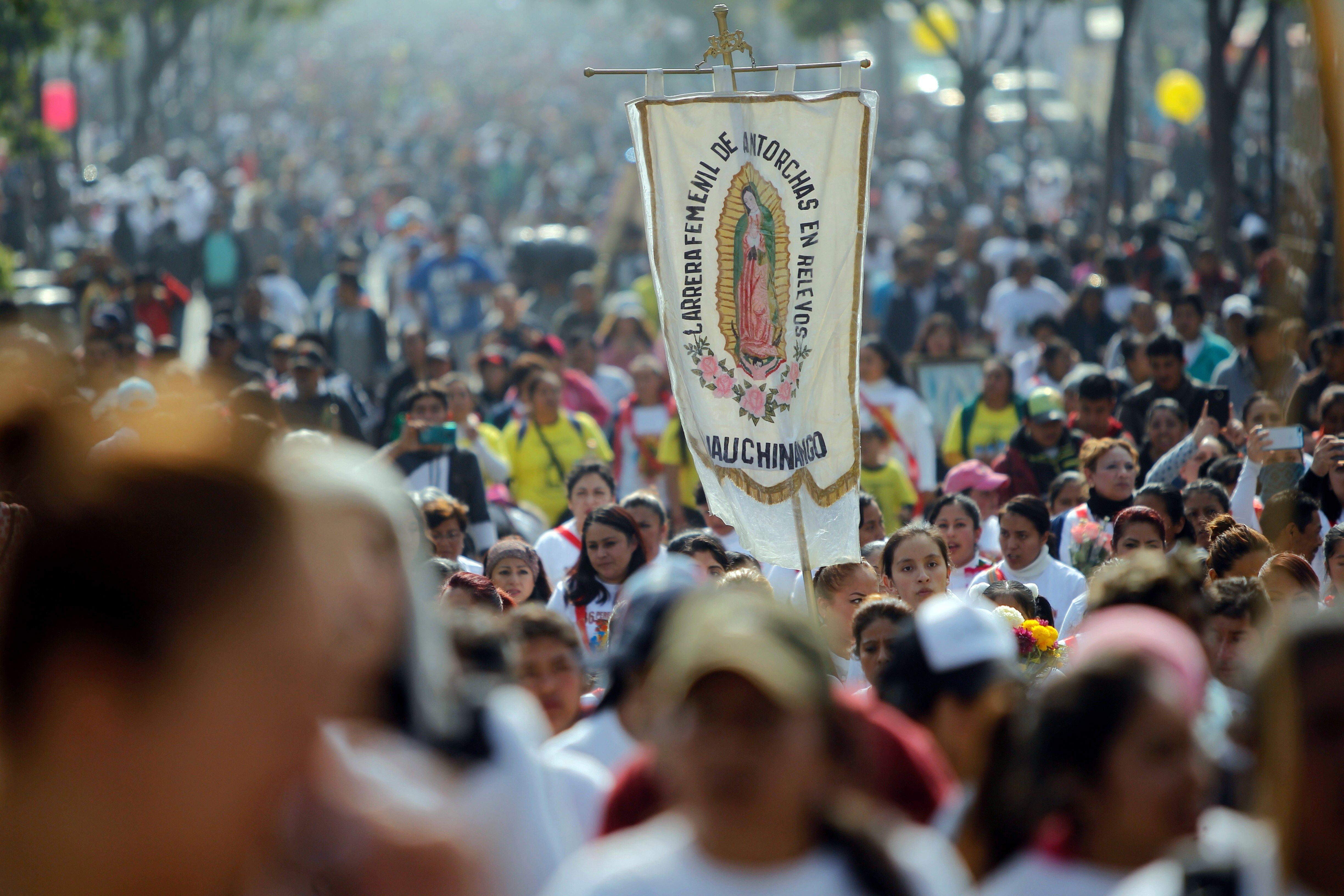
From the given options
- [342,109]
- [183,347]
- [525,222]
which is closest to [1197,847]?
[183,347]

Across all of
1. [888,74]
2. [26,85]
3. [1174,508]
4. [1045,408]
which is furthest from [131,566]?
[888,74]

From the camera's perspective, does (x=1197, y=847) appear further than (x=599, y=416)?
No

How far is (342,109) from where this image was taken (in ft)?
170

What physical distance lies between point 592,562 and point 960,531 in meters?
1.75

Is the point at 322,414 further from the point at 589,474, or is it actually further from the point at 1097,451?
the point at 1097,451

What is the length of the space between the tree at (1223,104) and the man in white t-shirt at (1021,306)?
405cm

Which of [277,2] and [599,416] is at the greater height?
[277,2]

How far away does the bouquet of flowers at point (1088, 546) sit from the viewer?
7.16 meters

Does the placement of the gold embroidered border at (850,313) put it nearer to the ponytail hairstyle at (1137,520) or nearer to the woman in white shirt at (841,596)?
the woman in white shirt at (841,596)

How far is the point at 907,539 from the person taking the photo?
6441 mm

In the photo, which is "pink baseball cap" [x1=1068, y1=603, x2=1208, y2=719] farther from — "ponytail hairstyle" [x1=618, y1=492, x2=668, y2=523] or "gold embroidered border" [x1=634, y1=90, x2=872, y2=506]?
"ponytail hairstyle" [x1=618, y1=492, x2=668, y2=523]

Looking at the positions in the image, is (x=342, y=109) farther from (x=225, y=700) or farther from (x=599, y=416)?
(x=225, y=700)

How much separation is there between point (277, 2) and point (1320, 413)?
124 ft

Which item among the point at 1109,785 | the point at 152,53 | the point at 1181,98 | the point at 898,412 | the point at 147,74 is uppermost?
the point at 152,53
